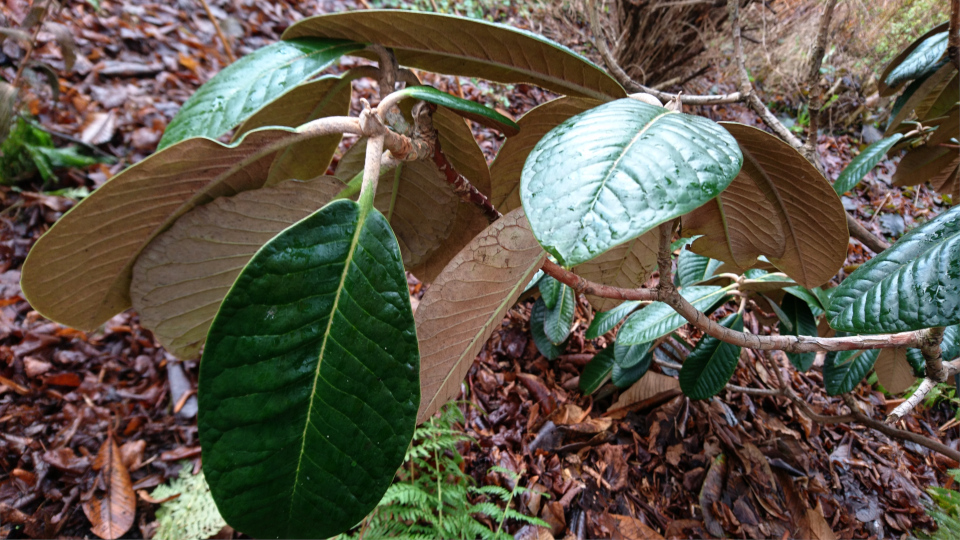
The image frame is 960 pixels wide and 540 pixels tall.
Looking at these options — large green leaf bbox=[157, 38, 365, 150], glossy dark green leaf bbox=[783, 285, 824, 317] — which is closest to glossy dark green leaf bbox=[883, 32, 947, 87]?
glossy dark green leaf bbox=[783, 285, 824, 317]

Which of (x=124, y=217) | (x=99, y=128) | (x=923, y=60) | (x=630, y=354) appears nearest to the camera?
(x=124, y=217)

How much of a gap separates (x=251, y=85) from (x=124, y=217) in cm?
22

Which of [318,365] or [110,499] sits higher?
[318,365]

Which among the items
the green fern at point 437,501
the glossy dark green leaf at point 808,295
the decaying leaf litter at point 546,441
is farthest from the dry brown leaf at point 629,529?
the glossy dark green leaf at point 808,295

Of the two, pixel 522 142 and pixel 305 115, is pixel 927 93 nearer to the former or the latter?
pixel 522 142

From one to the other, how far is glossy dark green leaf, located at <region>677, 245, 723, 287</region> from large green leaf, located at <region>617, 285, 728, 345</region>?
0.46 ft

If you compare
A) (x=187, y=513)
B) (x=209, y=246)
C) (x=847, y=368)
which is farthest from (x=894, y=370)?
(x=187, y=513)

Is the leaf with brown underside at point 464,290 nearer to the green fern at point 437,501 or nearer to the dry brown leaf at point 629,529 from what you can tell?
the green fern at point 437,501

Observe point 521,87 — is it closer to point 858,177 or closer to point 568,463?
point 858,177

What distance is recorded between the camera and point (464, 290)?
0.53 meters

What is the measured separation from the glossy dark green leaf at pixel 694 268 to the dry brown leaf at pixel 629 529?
26.9 inches

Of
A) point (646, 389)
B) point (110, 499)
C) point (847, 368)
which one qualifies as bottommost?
point (110, 499)

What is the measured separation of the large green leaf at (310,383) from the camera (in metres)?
0.39

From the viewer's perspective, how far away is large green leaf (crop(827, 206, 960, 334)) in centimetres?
47
